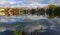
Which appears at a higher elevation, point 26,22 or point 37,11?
point 37,11

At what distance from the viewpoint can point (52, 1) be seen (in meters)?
1.23

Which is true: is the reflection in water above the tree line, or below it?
below

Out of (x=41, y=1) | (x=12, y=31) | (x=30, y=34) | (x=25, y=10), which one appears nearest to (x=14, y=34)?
(x=12, y=31)

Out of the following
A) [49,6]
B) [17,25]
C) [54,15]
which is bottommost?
[17,25]

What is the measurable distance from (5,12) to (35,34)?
427 millimetres

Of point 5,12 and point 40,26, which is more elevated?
point 5,12

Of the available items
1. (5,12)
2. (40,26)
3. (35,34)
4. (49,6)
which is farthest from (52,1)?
(5,12)

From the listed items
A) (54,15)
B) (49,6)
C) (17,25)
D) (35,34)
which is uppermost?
(49,6)

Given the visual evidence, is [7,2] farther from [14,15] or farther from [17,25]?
[17,25]

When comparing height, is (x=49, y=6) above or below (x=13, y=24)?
above

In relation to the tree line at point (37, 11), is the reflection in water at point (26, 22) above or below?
below

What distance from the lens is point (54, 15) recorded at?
1.23 m

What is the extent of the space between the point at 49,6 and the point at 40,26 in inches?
9.9

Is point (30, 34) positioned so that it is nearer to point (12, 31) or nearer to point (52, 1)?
point (12, 31)
